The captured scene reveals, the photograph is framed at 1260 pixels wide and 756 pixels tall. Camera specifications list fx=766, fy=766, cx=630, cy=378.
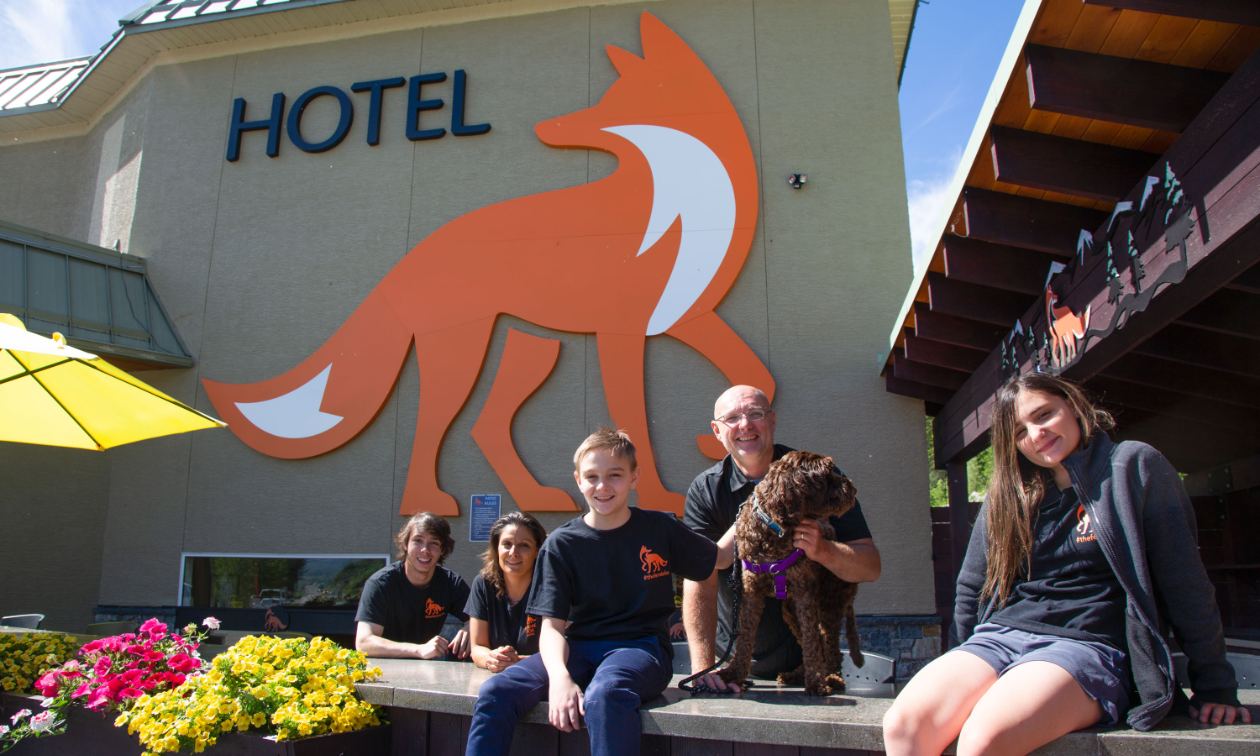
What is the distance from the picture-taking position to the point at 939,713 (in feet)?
5.65

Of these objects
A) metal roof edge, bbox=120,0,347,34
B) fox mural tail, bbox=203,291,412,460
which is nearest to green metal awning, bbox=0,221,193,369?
fox mural tail, bbox=203,291,412,460

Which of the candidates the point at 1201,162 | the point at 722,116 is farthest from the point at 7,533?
the point at 1201,162

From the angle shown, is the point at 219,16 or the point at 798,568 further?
the point at 219,16

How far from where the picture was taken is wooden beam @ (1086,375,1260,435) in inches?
215

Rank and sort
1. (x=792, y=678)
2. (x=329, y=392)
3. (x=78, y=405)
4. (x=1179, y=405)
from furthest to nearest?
1. (x=329, y=392)
2. (x=1179, y=405)
3. (x=78, y=405)
4. (x=792, y=678)

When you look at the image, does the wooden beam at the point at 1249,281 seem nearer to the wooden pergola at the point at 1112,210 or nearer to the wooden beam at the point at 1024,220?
the wooden pergola at the point at 1112,210

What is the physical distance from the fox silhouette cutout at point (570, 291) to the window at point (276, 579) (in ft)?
2.66

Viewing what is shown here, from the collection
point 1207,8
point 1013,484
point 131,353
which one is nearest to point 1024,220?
point 1207,8

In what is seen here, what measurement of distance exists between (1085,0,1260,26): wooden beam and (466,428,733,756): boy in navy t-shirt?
201 centimetres

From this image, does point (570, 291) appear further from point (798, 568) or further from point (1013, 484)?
point (1013, 484)

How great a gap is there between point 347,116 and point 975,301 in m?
6.67

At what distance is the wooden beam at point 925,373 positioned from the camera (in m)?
5.84

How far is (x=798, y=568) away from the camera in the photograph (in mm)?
2145

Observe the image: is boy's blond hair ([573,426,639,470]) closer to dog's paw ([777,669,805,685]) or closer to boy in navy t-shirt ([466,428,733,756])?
boy in navy t-shirt ([466,428,733,756])
